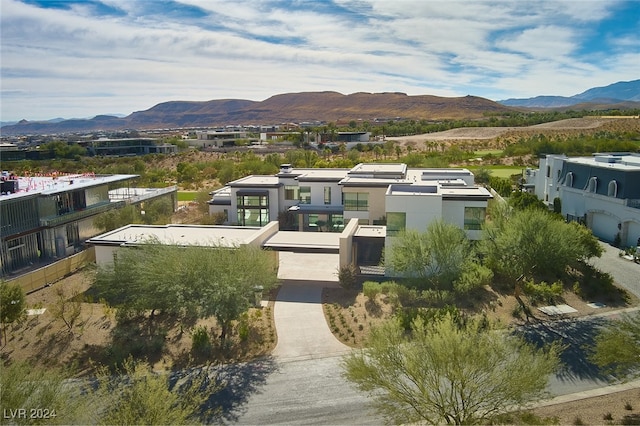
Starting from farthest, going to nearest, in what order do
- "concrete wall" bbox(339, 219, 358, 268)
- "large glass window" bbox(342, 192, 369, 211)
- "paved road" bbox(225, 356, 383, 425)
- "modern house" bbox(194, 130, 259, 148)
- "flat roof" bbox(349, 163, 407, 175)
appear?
"modern house" bbox(194, 130, 259, 148) < "flat roof" bbox(349, 163, 407, 175) < "large glass window" bbox(342, 192, 369, 211) < "concrete wall" bbox(339, 219, 358, 268) < "paved road" bbox(225, 356, 383, 425)

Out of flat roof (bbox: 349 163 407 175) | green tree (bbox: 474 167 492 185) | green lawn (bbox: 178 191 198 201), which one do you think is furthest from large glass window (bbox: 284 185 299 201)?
green tree (bbox: 474 167 492 185)

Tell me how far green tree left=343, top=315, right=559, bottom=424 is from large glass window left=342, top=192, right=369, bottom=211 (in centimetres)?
2303

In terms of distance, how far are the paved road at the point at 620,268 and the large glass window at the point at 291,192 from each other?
23.6m

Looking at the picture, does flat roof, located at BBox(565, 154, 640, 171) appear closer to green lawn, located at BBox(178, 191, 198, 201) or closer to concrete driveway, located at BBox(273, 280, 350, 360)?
concrete driveway, located at BBox(273, 280, 350, 360)

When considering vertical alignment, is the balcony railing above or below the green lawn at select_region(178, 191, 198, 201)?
above

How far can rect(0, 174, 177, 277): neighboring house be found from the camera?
32.7 meters

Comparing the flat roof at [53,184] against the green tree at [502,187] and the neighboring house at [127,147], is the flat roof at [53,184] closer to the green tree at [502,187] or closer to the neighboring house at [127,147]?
the green tree at [502,187]

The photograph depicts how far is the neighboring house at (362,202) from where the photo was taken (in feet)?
102

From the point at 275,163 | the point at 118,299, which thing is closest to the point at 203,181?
the point at 275,163

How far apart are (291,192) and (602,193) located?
25695mm

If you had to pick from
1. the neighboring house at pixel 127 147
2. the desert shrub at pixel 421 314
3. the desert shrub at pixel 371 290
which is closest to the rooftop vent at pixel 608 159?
the desert shrub at pixel 421 314

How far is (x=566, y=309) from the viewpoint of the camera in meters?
26.2

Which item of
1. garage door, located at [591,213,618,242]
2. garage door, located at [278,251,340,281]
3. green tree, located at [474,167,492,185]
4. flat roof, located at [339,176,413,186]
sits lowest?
garage door, located at [278,251,340,281]

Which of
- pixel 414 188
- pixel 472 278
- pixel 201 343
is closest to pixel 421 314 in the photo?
pixel 472 278
